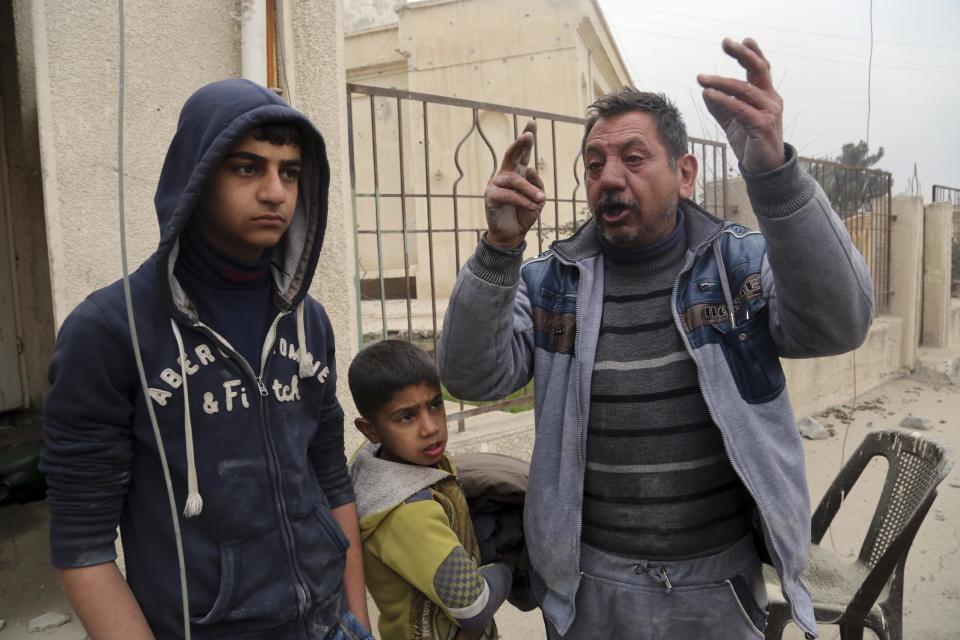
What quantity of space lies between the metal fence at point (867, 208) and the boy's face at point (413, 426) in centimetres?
652

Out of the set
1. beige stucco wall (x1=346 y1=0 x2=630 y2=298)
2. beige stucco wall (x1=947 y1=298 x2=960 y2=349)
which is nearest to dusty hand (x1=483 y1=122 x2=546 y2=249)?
beige stucco wall (x1=346 y1=0 x2=630 y2=298)

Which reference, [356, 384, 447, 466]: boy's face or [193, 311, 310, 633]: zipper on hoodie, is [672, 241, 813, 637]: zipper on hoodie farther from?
[193, 311, 310, 633]: zipper on hoodie

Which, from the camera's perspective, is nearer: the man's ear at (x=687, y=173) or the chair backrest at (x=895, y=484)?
the man's ear at (x=687, y=173)

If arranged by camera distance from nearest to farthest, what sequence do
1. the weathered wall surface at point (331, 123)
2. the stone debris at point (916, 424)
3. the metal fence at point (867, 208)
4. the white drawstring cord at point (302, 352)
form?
1. the white drawstring cord at point (302, 352)
2. the weathered wall surface at point (331, 123)
3. the stone debris at point (916, 424)
4. the metal fence at point (867, 208)

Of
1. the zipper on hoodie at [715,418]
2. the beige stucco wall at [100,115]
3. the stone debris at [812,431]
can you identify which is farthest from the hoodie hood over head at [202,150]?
the stone debris at [812,431]

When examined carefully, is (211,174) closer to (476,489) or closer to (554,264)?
(554,264)

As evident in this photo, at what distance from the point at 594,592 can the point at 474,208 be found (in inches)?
395

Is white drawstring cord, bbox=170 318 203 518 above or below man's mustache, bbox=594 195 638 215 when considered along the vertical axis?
below

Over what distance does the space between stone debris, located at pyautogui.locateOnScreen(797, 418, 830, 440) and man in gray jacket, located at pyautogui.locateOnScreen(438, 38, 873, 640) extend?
482 centimetres

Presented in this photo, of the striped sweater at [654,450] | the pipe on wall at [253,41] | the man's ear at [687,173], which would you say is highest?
the pipe on wall at [253,41]

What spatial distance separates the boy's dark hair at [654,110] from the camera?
167cm

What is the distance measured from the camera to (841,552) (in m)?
3.86

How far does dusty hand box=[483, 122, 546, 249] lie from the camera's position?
143cm

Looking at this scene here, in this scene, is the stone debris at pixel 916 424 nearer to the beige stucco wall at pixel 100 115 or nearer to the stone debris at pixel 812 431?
the stone debris at pixel 812 431
